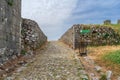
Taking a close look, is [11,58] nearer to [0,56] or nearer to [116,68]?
[0,56]

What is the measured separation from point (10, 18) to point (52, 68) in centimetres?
373

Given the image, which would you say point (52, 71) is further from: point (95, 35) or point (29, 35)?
point (95, 35)

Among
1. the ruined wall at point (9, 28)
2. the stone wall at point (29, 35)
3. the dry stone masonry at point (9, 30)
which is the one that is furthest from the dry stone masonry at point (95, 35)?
the ruined wall at point (9, 28)

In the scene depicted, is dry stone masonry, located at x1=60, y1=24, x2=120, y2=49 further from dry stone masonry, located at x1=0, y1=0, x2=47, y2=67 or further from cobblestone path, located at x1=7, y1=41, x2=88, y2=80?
cobblestone path, located at x1=7, y1=41, x2=88, y2=80

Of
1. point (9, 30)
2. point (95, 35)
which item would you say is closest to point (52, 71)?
point (9, 30)

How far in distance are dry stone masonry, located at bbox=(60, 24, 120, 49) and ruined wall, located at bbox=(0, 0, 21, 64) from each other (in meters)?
7.12

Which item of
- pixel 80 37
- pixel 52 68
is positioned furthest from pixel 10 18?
pixel 80 37

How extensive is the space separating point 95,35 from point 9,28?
10838 mm

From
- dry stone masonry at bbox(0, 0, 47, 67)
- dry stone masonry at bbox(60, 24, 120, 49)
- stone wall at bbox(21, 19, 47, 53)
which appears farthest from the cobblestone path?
dry stone masonry at bbox(60, 24, 120, 49)

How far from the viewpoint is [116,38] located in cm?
2464

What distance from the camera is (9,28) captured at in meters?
15.0

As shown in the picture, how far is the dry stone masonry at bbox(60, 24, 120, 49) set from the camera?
77.3 ft

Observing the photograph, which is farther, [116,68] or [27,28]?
[27,28]

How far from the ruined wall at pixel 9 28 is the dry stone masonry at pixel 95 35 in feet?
23.3
